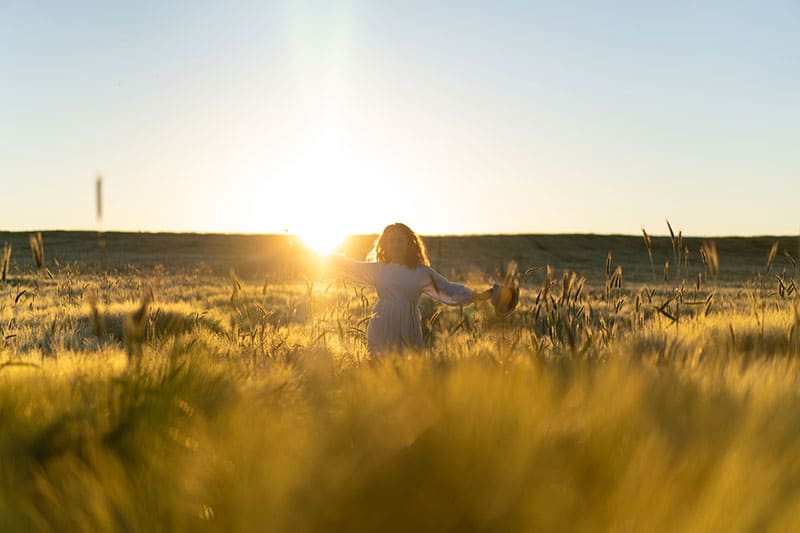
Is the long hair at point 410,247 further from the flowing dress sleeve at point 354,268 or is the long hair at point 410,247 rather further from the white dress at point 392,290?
the flowing dress sleeve at point 354,268

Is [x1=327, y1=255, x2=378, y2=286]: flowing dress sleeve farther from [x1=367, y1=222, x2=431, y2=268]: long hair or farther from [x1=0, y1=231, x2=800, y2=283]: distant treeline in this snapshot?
[x1=0, y1=231, x2=800, y2=283]: distant treeline

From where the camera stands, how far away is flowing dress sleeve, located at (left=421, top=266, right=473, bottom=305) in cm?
576

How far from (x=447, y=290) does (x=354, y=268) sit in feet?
2.62

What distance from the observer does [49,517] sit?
5.42 ft

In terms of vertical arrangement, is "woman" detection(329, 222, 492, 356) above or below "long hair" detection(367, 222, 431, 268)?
below

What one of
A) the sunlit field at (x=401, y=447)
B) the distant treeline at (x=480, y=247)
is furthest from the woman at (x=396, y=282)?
the distant treeline at (x=480, y=247)

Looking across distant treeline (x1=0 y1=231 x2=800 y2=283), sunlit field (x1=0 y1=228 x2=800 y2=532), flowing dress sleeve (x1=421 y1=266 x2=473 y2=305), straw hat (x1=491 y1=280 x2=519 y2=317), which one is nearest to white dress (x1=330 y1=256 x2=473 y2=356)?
flowing dress sleeve (x1=421 y1=266 x2=473 y2=305)

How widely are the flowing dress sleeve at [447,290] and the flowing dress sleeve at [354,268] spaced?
1.42ft

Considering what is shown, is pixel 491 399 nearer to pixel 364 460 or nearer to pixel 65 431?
pixel 364 460

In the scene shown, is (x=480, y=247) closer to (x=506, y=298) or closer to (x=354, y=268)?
(x=354, y=268)

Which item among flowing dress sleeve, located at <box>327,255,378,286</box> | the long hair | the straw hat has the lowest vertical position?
the straw hat

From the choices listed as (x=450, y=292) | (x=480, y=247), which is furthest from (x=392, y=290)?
(x=480, y=247)

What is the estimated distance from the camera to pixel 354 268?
5.98m

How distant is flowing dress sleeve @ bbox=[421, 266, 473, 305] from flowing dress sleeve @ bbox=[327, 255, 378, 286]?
1.42 feet
